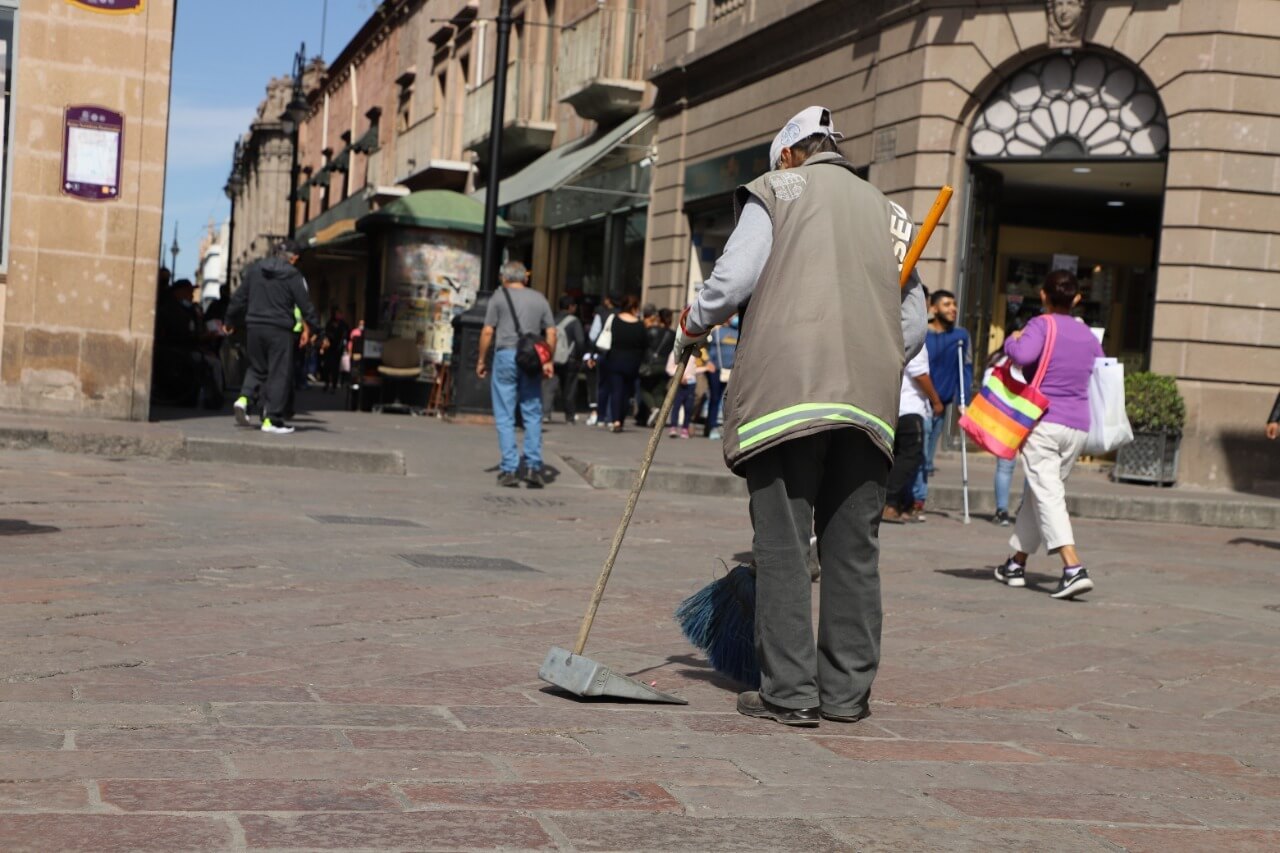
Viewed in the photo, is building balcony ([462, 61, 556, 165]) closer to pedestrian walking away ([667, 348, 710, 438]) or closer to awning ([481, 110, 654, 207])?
awning ([481, 110, 654, 207])

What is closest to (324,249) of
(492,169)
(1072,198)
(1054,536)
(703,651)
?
(492,169)

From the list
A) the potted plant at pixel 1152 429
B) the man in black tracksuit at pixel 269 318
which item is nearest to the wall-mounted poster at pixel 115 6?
the man in black tracksuit at pixel 269 318

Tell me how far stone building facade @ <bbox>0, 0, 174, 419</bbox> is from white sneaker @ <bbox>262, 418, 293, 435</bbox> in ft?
3.31

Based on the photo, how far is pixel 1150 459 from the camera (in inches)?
635

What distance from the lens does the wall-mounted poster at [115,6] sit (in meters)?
13.9

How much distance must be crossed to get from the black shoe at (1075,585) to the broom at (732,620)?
10.5 ft

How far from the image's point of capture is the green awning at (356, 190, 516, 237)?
20516 millimetres

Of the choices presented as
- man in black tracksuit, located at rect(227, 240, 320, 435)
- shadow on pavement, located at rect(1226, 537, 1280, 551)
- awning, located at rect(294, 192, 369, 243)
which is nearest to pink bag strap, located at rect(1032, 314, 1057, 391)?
shadow on pavement, located at rect(1226, 537, 1280, 551)

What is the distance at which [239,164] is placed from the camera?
4834cm

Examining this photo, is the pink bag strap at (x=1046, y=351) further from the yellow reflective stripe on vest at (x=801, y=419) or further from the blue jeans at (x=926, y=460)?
the yellow reflective stripe on vest at (x=801, y=419)

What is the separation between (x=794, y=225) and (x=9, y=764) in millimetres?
2510

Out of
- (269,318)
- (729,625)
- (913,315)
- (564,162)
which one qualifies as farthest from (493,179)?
(729,625)

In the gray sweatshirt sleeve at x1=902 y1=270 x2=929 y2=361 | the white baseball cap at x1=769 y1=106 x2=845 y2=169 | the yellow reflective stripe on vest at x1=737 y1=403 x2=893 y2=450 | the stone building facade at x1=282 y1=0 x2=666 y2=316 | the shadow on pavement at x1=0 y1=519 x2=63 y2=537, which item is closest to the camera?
the yellow reflective stripe on vest at x1=737 y1=403 x2=893 y2=450

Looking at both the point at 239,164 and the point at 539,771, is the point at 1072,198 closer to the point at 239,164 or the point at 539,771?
the point at 539,771
